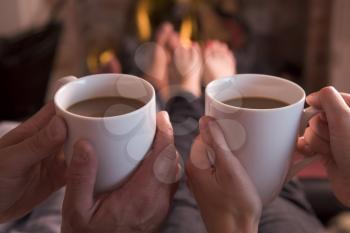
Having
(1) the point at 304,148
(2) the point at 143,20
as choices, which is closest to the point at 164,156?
(1) the point at 304,148

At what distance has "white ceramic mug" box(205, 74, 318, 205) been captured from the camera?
0.65 m

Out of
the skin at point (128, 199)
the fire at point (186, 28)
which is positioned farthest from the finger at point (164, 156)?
the fire at point (186, 28)

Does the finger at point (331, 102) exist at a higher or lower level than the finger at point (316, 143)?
higher

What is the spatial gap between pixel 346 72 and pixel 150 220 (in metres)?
1.60

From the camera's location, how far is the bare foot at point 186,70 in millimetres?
1514

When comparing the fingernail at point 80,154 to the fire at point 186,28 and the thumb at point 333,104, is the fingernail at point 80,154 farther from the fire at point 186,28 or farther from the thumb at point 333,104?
the fire at point 186,28

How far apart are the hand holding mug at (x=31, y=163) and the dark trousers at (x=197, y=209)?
0.20 m

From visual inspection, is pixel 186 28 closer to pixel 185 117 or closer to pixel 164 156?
pixel 185 117

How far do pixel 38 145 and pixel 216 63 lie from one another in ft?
3.33

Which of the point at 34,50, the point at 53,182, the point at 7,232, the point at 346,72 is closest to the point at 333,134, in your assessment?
the point at 53,182

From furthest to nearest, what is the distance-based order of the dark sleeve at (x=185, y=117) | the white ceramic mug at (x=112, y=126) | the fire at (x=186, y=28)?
the fire at (x=186, y=28)
the dark sleeve at (x=185, y=117)
the white ceramic mug at (x=112, y=126)

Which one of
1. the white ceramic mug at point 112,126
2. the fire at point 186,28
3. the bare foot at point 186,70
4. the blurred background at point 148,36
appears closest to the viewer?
the white ceramic mug at point 112,126

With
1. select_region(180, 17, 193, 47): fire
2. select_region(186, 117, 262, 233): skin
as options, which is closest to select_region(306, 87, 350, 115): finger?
select_region(186, 117, 262, 233): skin

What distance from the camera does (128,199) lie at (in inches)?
26.4
